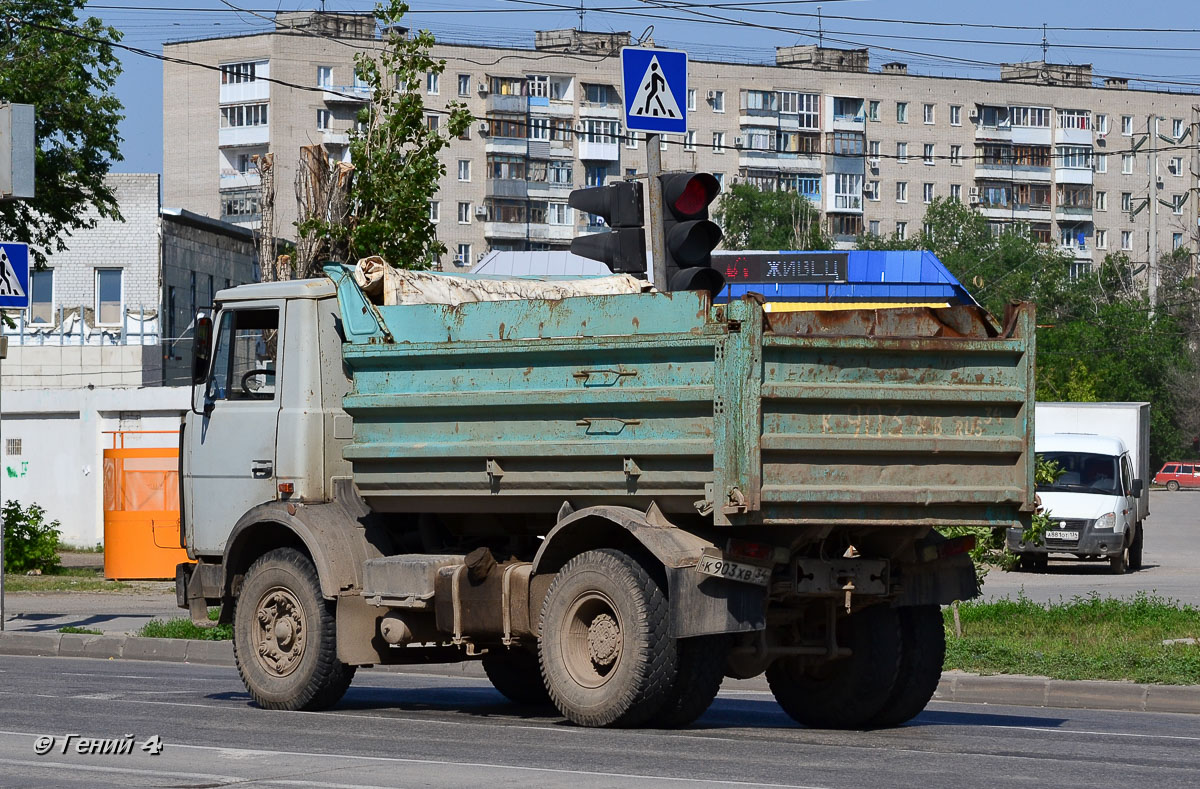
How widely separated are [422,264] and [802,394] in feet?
42.4

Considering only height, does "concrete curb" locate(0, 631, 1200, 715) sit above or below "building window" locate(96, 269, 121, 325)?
below

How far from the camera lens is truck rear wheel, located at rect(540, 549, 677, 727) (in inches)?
365

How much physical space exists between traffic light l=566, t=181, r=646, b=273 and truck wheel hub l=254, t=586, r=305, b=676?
3.37m

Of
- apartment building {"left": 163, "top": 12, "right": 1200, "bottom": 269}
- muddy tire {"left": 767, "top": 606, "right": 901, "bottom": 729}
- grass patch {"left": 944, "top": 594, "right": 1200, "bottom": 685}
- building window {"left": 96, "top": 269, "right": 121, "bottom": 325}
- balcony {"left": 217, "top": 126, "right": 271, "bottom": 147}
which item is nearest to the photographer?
muddy tire {"left": 767, "top": 606, "right": 901, "bottom": 729}

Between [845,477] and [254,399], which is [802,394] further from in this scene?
[254,399]

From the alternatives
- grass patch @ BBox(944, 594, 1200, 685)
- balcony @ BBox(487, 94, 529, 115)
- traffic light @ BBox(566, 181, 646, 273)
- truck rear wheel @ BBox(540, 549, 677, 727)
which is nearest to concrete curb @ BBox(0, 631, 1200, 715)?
grass patch @ BBox(944, 594, 1200, 685)

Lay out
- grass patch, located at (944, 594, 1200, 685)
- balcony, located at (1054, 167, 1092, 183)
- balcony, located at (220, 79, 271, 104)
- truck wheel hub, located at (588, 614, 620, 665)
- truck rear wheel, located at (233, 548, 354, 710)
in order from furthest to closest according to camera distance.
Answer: balcony, located at (1054, 167, 1092, 183) → balcony, located at (220, 79, 271, 104) → grass patch, located at (944, 594, 1200, 685) → truck rear wheel, located at (233, 548, 354, 710) → truck wheel hub, located at (588, 614, 620, 665)

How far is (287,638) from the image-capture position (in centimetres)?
1103

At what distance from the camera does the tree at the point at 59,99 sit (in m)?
28.8

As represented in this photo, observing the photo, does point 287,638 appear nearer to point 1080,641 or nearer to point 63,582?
point 1080,641

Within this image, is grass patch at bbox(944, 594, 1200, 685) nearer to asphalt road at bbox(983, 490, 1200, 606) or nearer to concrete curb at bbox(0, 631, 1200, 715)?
concrete curb at bbox(0, 631, 1200, 715)

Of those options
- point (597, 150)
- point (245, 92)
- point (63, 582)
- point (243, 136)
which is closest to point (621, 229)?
point (63, 582)

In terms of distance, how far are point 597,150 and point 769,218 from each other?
1080 cm

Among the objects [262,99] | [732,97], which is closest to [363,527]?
[262,99]
